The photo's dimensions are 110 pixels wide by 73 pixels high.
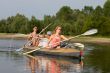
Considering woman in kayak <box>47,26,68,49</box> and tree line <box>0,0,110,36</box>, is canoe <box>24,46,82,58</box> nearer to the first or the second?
woman in kayak <box>47,26,68,49</box>

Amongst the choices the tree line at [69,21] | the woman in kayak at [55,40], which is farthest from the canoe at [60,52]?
the tree line at [69,21]

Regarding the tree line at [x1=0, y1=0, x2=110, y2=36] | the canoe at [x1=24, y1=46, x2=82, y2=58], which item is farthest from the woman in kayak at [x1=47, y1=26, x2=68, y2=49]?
the tree line at [x1=0, y1=0, x2=110, y2=36]

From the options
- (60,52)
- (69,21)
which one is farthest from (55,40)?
(69,21)

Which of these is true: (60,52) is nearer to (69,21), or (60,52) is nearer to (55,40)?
(55,40)

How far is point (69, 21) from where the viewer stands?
104m

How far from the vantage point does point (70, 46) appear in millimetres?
28391

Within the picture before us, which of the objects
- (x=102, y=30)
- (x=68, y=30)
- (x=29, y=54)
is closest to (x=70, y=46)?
(x=29, y=54)

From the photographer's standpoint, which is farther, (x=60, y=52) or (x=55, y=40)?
(x=55, y=40)

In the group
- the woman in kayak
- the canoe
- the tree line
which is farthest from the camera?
the tree line

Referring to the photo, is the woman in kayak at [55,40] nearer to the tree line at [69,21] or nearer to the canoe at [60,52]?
the canoe at [60,52]

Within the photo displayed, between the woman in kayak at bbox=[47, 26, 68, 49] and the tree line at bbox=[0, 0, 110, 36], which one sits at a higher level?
the tree line at bbox=[0, 0, 110, 36]

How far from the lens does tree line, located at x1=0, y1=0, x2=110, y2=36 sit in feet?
278

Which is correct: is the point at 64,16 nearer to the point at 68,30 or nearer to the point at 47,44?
the point at 68,30

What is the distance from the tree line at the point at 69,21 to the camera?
278ft
